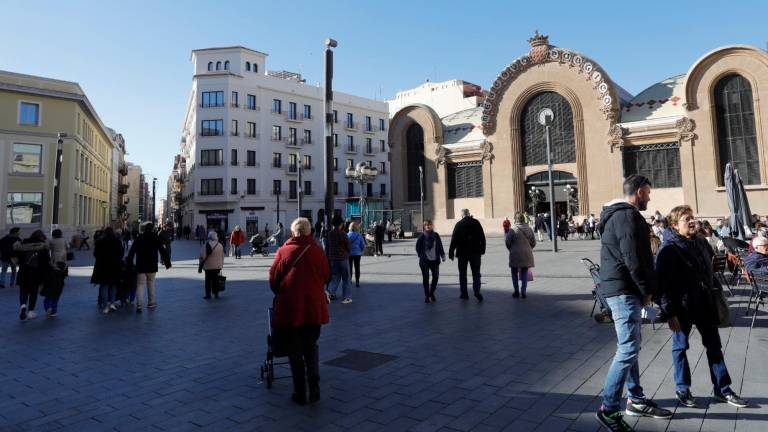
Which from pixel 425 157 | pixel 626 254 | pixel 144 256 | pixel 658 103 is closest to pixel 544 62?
pixel 658 103

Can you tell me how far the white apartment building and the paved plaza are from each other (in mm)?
38162

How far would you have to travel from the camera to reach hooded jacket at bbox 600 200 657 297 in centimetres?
344

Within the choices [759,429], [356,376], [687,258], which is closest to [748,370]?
[759,429]

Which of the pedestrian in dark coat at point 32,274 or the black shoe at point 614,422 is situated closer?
the black shoe at point 614,422

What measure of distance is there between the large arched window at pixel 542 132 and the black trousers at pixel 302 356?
1473 inches

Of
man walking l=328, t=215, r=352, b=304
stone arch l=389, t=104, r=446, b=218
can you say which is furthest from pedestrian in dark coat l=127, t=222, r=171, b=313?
stone arch l=389, t=104, r=446, b=218

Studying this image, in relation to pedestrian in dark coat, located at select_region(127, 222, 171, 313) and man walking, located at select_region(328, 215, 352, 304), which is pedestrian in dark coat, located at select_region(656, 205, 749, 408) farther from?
Result: pedestrian in dark coat, located at select_region(127, 222, 171, 313)

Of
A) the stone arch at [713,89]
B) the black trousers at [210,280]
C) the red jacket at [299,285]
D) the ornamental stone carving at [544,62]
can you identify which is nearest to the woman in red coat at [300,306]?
the red jacket at [299,285]

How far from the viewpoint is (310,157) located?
55.7 meters

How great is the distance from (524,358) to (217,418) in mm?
3445

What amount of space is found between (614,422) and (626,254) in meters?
1.28

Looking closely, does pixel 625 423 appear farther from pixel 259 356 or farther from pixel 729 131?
pixel 729 131

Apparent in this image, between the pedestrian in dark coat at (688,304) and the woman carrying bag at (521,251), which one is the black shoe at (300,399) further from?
the woman carrying bag at (521,251)

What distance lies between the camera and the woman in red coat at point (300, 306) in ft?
13.8
